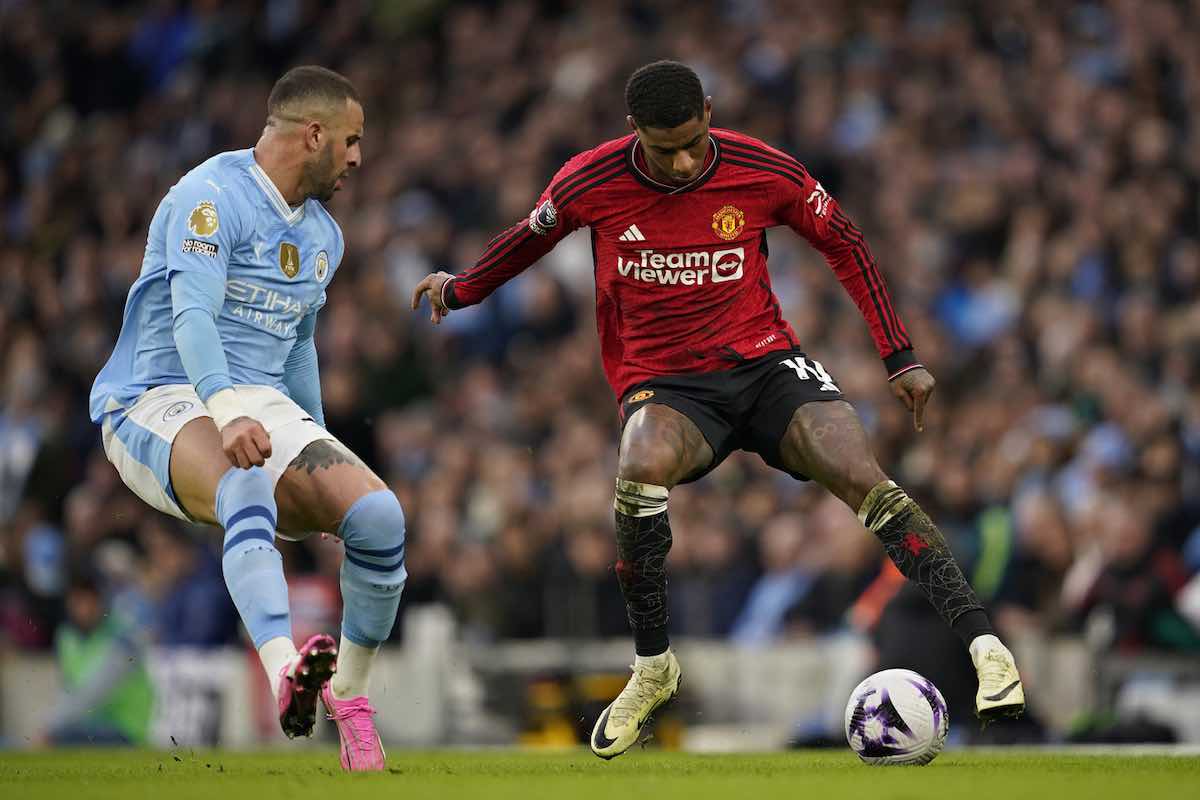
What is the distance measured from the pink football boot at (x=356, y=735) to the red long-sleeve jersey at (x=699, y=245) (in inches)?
61.0

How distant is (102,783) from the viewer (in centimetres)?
607

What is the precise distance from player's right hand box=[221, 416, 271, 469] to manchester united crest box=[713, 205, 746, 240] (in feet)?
6.12

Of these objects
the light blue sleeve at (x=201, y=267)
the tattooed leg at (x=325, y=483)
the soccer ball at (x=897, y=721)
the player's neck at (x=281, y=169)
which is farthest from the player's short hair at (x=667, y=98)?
the soccer ball at (x=897, y=721)

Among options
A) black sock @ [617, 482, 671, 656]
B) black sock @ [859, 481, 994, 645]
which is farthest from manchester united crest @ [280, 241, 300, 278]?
black sock @ [859, 481, 994, 645]

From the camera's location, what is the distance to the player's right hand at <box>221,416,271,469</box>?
19.5 feet

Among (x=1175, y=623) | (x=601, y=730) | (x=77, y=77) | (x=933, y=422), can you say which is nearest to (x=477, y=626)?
(x=933, y=422)

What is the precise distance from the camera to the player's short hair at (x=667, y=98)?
21.1 ft

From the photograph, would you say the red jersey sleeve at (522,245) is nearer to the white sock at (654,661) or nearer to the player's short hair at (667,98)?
the player's short hair at (667,98)

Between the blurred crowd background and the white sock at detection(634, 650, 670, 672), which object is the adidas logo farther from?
the blurred crowd background

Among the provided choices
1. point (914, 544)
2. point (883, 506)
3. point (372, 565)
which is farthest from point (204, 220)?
point (914, 544)

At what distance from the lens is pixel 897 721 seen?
6.49 meters

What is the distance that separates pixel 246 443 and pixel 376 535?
0.74 metres

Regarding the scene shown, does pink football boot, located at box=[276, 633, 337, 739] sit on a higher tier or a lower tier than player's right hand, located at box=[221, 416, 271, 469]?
lower

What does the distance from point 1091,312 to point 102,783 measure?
8.54m
